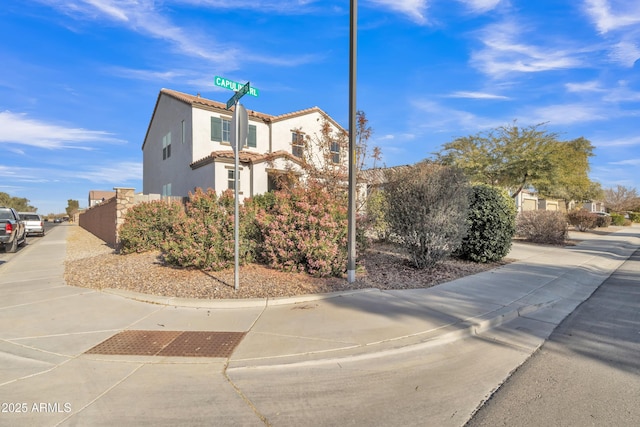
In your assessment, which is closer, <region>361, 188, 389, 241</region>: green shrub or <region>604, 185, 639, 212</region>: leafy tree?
<region>361, 188, 389, 241</region>: green shrub

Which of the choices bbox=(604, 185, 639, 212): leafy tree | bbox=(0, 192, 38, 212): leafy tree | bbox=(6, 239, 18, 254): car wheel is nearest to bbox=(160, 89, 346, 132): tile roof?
bbox=(6, 239, 18, 254): car wheel

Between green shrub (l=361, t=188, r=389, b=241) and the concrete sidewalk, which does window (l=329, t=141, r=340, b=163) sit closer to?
green shrub (l=361, t=188, r=389, b=241)

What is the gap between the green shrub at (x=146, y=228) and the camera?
400 inches

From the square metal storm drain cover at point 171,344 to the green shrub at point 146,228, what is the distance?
6324 millimetres

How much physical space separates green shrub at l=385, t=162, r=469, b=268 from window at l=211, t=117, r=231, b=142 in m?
14.5

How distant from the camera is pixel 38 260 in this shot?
10719mm

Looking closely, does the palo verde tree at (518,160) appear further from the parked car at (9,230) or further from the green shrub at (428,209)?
the parked car at (9,230)

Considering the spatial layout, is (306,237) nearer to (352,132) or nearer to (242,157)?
(352,132)

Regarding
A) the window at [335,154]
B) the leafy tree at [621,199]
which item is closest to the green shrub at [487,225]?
the window at [335,154]

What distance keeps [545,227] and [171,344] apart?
60.3 ft

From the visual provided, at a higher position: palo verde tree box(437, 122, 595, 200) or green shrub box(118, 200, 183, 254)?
palo verde tree box(437, 122, 595, 200)

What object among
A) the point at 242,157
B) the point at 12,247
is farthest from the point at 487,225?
the point at 12,247

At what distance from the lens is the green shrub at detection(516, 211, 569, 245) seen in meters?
16.7

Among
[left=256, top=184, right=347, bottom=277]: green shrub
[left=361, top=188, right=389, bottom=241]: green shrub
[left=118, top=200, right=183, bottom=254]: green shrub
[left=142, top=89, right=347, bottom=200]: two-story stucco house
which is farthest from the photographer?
[left=142, top=89, right=347, bottom=200]: two-story stucco house
